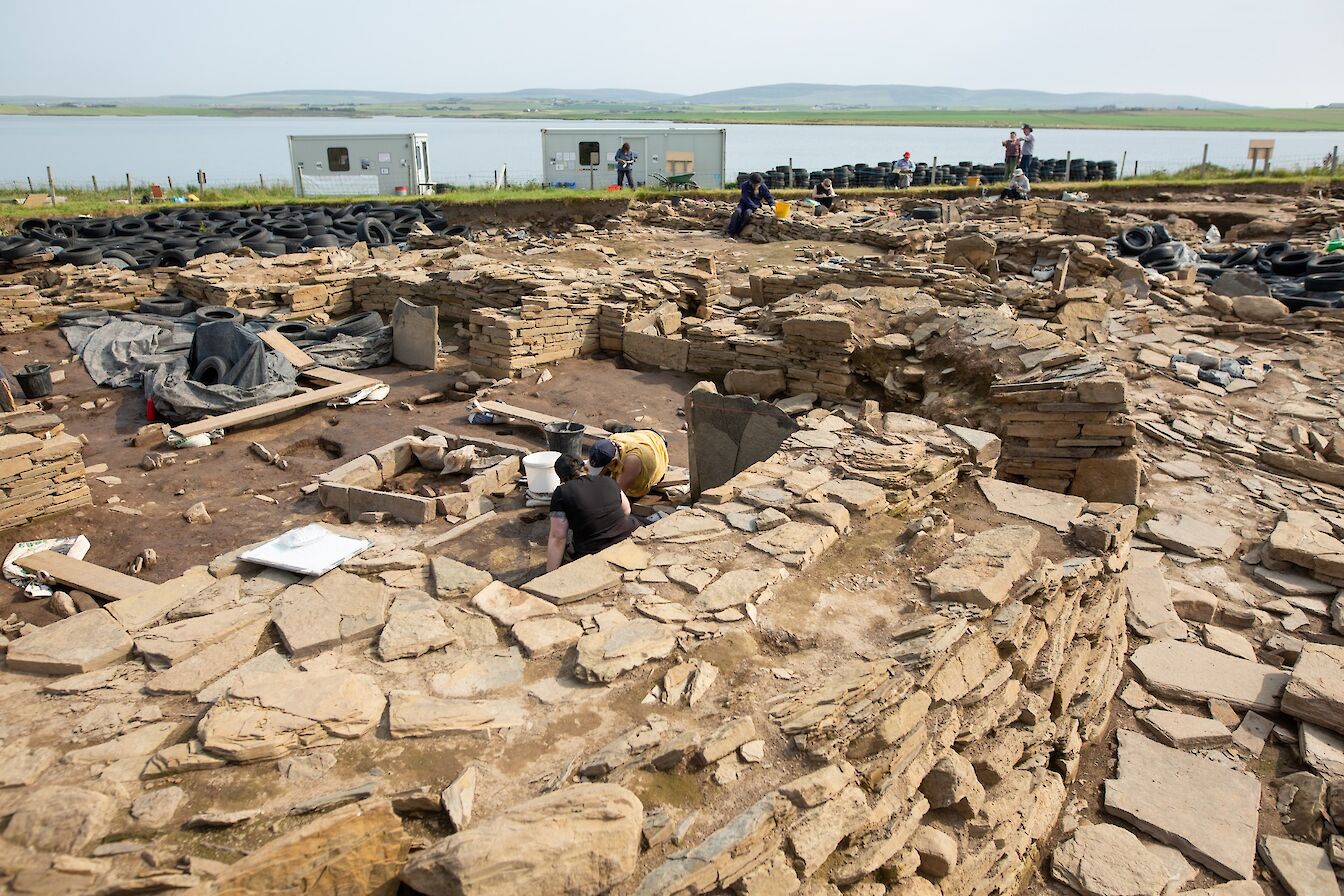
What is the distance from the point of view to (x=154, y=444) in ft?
29.3

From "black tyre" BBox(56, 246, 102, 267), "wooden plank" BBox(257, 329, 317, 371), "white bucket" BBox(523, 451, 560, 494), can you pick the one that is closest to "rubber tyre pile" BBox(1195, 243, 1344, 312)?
"white bucket" BBox(523, 451, 560, 494)

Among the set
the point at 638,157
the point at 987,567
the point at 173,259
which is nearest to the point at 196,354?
the point at 173,259

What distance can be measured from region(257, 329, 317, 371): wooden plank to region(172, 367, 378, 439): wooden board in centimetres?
14

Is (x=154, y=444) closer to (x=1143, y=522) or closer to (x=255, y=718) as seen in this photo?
(x=255, y=718)

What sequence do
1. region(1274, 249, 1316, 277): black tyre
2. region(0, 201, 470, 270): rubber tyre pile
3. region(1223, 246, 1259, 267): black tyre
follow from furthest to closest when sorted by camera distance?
region(0, 201, 470, 270): rubber tyre pile < region(1223, 246, 1259, 267): black tyre < region(1274, 249, 1316, 277): black tyre

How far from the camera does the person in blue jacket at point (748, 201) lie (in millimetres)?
20250

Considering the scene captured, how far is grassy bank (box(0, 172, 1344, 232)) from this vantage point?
23.8m

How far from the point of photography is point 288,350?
431 inches

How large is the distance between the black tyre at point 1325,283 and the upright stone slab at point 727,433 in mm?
11088

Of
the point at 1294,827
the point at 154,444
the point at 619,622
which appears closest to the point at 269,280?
the point at 154,444

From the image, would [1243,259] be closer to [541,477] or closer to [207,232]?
[541,477]

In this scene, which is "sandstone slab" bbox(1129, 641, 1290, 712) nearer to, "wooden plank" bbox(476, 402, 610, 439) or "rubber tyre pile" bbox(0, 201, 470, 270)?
"wooden plank" bbox(476, 402, 610, 439)

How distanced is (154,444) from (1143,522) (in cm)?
969

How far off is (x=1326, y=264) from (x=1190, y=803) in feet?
44.5
